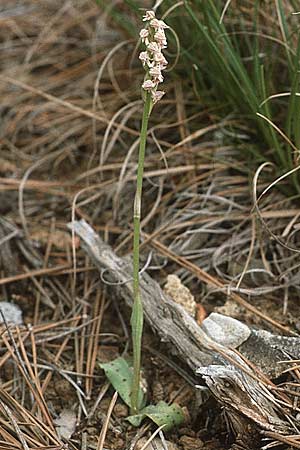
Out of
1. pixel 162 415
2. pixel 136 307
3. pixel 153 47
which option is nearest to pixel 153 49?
pixel 153 47

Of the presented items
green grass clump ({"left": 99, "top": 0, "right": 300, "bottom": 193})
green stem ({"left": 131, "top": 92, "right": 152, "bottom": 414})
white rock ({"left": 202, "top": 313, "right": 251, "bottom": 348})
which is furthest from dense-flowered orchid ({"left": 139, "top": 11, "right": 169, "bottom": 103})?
white rock ({"left": 202, "top": 313, "right": 251, "bottom": 348})

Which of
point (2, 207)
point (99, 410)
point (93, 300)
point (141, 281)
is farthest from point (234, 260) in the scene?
point (2, 207)

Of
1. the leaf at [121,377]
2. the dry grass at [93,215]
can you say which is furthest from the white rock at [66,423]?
the leaf at [121,377]

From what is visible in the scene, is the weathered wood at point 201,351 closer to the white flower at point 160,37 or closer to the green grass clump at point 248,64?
the green grass clump at point 248,64

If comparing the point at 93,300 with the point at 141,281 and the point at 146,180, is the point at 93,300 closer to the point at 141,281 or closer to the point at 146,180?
the point at 141,281

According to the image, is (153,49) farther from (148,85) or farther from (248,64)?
(248,64)

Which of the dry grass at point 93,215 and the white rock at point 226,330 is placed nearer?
the white rock at point 226,330

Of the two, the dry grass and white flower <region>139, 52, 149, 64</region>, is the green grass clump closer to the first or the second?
the dry grass

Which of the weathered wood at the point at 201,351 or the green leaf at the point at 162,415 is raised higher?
the weathered wood at the point at 201,351
